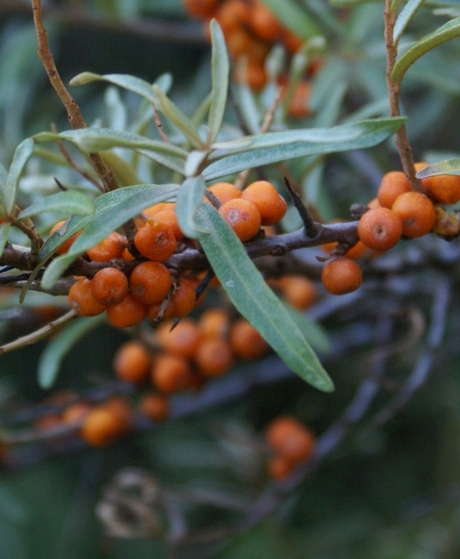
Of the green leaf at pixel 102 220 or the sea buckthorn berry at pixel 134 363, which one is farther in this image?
the sea buckthorn berry at pixel 134 363

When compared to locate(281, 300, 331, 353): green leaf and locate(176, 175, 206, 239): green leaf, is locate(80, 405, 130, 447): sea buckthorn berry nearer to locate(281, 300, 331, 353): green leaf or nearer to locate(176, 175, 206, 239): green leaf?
locate(281, 300, 331, 353): green leaf

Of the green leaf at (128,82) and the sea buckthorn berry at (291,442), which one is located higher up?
the green leaf at (128,82)

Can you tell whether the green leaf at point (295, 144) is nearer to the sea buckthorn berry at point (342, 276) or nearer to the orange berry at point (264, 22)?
the sea buckthorn berry at point (342, 276)

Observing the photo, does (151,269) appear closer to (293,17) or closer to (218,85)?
(218,85)

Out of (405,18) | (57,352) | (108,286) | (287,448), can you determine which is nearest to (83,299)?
(108,286)

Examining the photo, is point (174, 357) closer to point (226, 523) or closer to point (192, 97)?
point (226, 523)

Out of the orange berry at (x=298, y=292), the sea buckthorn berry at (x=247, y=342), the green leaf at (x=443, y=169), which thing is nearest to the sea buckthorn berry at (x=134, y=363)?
the sea buckthorn berry at (x=247, y=342)
